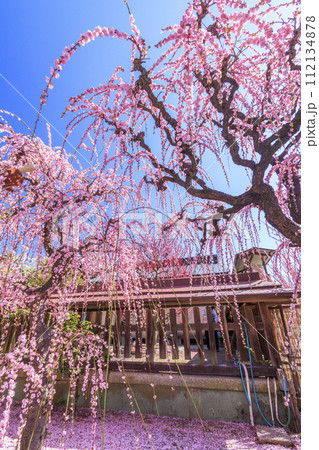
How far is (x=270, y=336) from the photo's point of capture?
173 inches

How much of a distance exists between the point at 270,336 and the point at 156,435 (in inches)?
106

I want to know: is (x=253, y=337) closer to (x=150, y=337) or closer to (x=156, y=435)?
(x=150, y=337)

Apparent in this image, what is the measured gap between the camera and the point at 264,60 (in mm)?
3127

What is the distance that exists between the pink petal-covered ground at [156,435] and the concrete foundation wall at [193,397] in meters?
0.14

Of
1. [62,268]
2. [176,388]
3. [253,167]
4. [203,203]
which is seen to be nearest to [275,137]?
[253,167]

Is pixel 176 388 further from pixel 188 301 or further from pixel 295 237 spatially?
pixel 295 237

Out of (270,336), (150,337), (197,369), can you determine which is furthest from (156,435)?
(270,336)

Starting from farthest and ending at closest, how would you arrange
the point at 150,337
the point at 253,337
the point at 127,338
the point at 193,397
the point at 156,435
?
the point at 127,338 < the point at 150,337 < the point at 253,337 < the point at 193,397 < the point at 156,435

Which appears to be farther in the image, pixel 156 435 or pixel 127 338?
pixel 127 338

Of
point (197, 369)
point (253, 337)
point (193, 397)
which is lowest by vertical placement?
point (193, 397)

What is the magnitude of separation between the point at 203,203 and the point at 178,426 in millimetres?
4195

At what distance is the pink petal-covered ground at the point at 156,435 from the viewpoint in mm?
3475

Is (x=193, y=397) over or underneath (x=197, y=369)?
underneath

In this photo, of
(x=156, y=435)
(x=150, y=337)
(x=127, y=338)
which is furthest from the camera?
(x=127, y=338)
